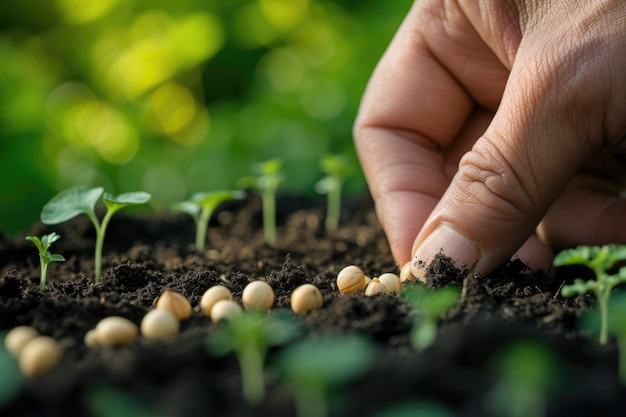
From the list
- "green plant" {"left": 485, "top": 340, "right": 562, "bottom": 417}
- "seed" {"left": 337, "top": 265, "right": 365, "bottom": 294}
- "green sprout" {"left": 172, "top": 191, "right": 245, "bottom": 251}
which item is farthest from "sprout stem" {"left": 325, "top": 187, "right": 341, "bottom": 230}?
"green plant" {"left": 485, "top": 340, "right": 562, "bottom": 417}

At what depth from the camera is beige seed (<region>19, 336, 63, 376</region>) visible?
1110 millimetres

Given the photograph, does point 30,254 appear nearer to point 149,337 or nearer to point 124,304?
point 124,304

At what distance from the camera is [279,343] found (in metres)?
1.16

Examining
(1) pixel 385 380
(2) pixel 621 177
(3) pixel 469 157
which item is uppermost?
(3) pixel 469 157

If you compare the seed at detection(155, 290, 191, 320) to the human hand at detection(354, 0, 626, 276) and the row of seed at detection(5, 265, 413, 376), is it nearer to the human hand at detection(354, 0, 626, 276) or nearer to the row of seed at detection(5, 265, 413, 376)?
the row of seed at detection(5, 265, 413, 376)

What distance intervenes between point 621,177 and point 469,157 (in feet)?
3.34

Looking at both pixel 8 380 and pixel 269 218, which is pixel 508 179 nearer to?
pixel 8 380

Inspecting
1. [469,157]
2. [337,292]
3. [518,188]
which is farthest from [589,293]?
[337,292]

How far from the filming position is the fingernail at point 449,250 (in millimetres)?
1687

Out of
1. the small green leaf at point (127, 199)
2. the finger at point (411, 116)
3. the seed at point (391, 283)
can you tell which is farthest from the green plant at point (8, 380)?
the finger at point (411, 116)

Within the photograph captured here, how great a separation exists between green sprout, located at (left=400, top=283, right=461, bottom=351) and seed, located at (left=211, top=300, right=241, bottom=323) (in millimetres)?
327

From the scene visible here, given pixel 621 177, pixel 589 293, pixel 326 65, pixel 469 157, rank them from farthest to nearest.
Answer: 1. pixel 326 65
2. pixel 621 177
3. pixel 469 157
4. pixel 589 293

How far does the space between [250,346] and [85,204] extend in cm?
93

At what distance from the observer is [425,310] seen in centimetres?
111
